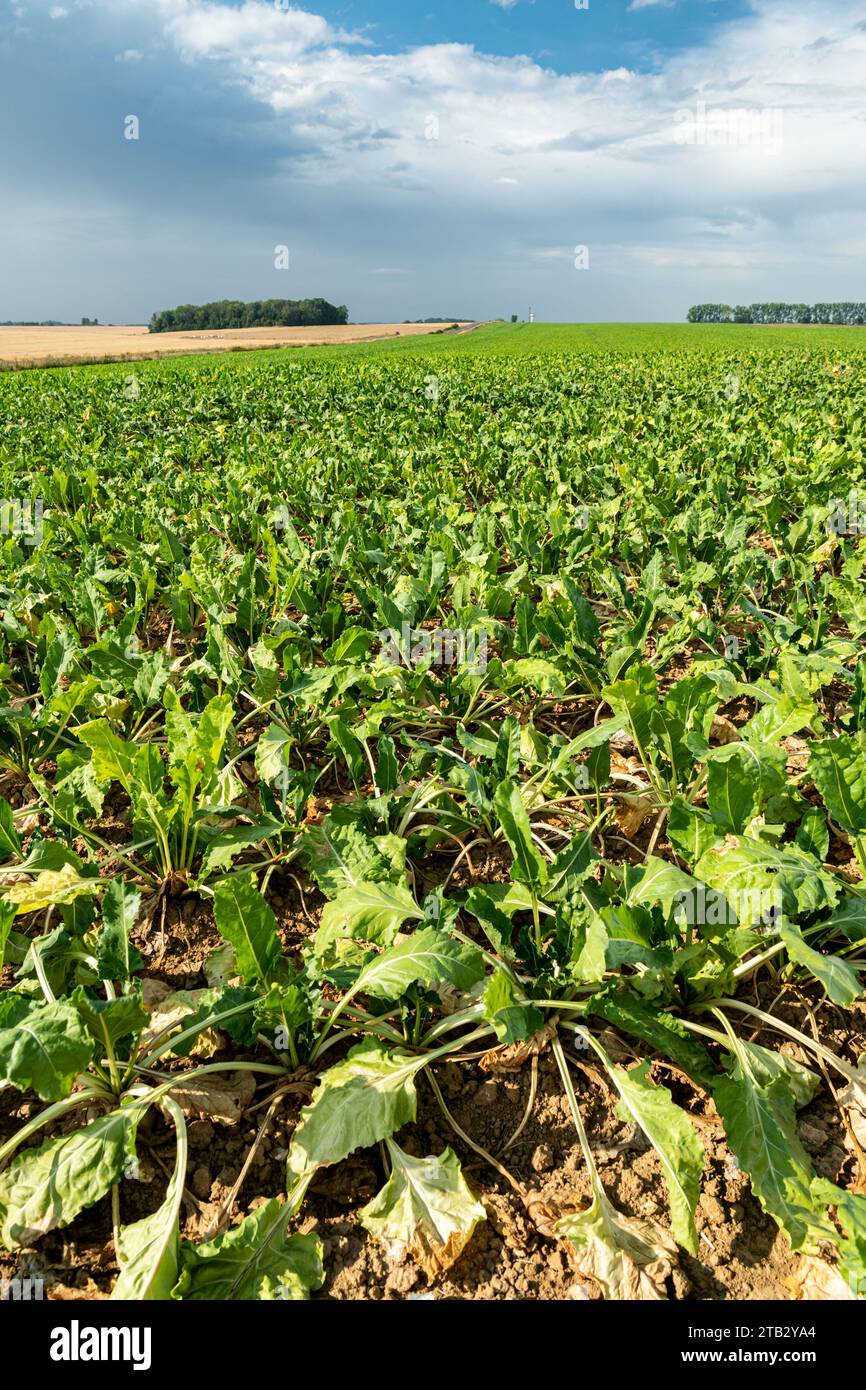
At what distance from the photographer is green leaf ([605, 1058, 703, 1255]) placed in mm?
1498

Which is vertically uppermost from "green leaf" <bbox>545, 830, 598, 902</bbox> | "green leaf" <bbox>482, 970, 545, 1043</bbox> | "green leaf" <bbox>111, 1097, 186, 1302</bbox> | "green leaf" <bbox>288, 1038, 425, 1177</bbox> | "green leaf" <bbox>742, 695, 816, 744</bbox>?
"green leaf" <bbox>742, 695, 816, 744</bbox>

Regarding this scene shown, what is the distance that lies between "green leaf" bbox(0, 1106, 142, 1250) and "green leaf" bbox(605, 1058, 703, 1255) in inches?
44.8

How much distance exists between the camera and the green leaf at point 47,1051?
1.47 m

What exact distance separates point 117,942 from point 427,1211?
3.22 ft

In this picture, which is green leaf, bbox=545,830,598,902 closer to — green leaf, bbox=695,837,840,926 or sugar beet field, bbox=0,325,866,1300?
sugar beet field, bbox=0,325,866,1300

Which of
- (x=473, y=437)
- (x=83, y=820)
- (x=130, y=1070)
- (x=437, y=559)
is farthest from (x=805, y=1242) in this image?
(x=473, y=437)

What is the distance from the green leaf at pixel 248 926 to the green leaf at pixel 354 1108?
0.30 m

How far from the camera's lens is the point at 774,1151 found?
1584mm

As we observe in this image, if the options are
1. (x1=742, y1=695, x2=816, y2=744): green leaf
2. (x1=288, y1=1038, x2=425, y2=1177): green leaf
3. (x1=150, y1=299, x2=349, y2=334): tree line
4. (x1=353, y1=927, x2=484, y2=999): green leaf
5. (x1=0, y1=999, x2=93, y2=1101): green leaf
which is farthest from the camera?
(x1=150, y1=299, x2=349, y2=334): tree line

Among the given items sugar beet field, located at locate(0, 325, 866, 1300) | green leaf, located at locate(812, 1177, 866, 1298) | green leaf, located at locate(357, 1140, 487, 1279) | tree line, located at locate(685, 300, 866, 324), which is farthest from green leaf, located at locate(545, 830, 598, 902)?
tree line, located at locate(685, 300, 866, 324)

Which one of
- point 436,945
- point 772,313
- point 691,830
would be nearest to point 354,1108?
point 436,945

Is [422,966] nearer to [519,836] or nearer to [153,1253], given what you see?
[519,836]

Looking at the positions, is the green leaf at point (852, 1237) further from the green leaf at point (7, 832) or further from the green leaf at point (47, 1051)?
the green leaf at point (7, 832)
